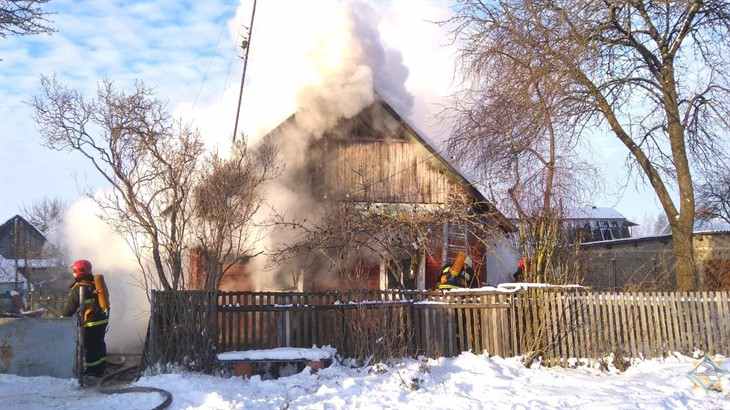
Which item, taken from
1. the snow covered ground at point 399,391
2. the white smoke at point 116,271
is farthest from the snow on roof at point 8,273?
the snow covered ground at point 399,391

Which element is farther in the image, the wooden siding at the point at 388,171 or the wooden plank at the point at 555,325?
the wooden siding at the point at 388,171

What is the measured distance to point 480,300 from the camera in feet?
29.2

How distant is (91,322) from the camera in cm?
784

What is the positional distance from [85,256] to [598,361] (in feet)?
40.0

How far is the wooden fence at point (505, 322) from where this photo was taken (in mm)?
8109

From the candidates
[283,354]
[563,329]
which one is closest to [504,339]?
[563,329]

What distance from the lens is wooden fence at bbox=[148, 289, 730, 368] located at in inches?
319

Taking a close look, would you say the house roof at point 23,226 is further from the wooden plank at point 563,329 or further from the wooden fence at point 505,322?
the wooden plank at point 563,329

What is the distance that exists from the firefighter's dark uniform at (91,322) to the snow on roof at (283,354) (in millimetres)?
1591

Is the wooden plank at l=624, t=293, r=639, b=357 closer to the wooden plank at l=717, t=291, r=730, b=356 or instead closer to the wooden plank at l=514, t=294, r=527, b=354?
the wooden plank at l=717, t=291, r=730, b=356

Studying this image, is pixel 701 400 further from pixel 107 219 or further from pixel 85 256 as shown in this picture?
pixel 85 256

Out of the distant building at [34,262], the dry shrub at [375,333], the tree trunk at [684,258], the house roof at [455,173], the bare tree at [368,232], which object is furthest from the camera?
the distant building at [34,262]

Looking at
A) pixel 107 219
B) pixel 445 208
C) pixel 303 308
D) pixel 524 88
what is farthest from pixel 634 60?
pixel 107 219

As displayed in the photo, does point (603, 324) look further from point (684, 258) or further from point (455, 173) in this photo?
point (455, 173)
